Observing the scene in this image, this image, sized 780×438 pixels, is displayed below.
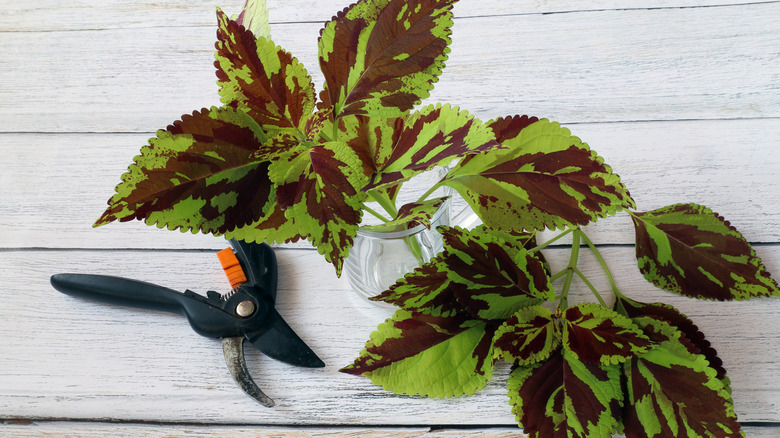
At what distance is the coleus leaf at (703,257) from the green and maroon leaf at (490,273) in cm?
14

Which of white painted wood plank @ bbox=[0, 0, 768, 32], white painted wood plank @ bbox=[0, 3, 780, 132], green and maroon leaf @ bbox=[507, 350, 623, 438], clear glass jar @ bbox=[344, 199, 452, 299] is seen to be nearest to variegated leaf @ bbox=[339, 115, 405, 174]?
clear glass jar @ bbox=[344, 199, 452, 299]

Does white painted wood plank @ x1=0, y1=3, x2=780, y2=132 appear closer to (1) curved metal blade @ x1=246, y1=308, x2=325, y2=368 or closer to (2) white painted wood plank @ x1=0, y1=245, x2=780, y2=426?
(2) white painted wood plank @ x1=0, y1=245, x2=780, y2=426

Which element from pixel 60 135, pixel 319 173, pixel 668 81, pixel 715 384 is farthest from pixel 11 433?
pixel 668 81

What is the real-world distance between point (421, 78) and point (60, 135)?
56 cm

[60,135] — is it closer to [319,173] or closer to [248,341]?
[248,341]

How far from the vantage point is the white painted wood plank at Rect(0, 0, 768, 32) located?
0.81 m

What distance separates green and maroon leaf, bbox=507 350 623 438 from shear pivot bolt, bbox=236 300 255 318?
0.79 ft

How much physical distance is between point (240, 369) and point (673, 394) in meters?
0.36

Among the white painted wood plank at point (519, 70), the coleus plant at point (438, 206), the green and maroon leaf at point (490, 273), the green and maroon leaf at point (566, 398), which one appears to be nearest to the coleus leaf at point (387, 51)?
the coleus plant at point (438, 206)

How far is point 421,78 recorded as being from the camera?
38cm

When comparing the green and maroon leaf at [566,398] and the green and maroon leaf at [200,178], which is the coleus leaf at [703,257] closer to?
the green and maroon leaf at [566,398]

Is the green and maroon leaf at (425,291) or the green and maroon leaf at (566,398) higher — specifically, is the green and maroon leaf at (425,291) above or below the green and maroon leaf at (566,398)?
above

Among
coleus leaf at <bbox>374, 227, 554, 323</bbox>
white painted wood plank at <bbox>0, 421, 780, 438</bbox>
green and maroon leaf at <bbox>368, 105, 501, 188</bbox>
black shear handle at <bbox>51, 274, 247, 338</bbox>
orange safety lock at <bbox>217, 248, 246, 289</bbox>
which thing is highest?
green and maroon leaf at <bbox>368, 105, 501, 188</bbox>

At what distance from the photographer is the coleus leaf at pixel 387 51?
1.24ft
